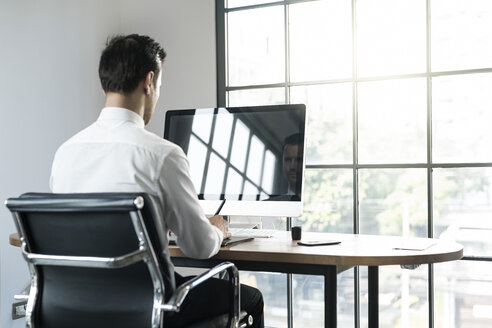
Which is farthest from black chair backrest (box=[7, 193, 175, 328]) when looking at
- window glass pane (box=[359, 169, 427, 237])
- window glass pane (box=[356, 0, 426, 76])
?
window glass pane (box=[356, 0, 426, 76])

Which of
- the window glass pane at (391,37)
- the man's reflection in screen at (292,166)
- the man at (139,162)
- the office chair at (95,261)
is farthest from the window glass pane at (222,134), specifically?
the window glass pane at (391,37)

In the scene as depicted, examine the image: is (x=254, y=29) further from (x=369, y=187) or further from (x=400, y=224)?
(x=400, y=224)

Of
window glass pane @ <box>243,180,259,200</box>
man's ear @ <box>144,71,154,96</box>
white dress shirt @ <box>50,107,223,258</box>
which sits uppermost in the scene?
man's ear @ <box>144,71,154,96</box>

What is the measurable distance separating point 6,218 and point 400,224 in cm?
228

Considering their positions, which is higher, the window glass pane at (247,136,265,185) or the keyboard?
the window glass pane at (247,136,265,185)

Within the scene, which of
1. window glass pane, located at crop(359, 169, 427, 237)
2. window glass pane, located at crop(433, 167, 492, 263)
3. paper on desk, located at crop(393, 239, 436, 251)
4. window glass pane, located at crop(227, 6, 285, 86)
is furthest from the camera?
window glass pane, located at crop(227, 6, 285, 86)

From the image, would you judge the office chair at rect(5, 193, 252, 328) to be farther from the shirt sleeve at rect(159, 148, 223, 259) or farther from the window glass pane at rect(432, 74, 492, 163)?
the window glass pane at rect(432, 74, 492, 163)

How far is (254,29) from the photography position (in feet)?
12.8

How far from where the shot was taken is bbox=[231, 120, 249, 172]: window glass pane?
2646mm

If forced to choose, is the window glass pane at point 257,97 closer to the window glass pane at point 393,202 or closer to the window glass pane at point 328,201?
the window glass pane at point 328,201

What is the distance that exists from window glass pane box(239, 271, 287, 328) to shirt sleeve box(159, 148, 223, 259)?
6.67ft

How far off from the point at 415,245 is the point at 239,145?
2.94ft

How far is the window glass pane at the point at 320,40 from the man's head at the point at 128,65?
76.8 inches

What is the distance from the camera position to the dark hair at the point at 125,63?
6.15ft
